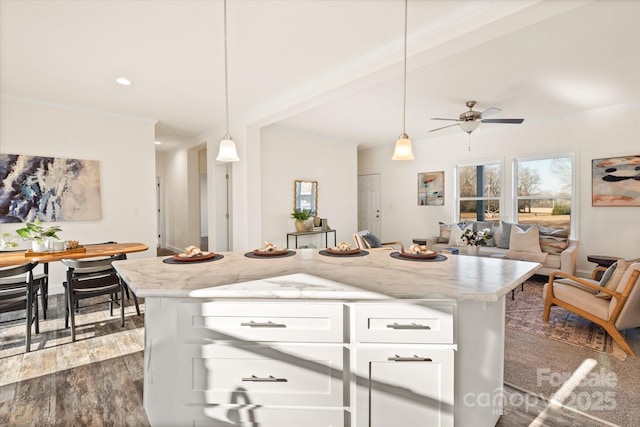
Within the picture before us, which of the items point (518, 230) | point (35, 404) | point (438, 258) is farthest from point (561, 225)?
point (35, 404)

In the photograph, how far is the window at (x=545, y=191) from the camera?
17.9ft

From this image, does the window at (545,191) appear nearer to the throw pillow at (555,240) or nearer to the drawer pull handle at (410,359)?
the throw pillow at (555,240)

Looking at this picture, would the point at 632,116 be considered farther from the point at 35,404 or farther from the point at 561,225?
the point at 35,404

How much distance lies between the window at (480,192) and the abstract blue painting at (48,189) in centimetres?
663

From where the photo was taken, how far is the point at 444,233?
6316 millimetres

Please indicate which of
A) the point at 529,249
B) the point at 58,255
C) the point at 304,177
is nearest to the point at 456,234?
the point at 529,249

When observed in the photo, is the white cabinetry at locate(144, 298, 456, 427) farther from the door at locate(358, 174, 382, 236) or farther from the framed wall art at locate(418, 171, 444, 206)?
the door at locate(358, 174, 382, 236)

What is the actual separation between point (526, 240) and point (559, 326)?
7.50 feet

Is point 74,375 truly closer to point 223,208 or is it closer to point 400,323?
point 400,323

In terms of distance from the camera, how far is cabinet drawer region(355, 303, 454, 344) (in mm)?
1363

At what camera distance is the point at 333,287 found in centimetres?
140

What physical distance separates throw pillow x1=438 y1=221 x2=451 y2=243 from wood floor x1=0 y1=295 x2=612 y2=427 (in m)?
4.30

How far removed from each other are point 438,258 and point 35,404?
2682mm

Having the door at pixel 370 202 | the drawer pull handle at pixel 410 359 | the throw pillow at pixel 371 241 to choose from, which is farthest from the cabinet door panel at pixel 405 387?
the door at pixel 370 202
